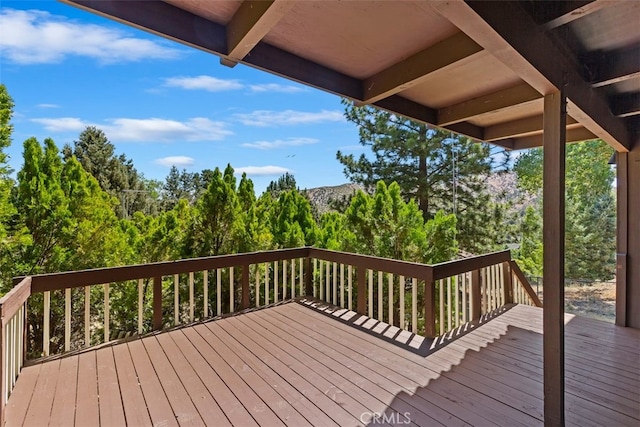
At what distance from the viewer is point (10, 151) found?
390cm

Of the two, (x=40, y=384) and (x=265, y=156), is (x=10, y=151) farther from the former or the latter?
(x=265, y=156)

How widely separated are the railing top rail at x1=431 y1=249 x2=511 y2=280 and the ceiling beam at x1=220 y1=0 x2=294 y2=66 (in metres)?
2.60

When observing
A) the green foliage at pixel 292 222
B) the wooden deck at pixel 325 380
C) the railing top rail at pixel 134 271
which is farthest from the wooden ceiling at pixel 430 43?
the green foliage at pixel 292 222

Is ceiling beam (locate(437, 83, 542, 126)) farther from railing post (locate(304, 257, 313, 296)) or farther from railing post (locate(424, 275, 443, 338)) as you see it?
railing post (locate(304, 257, 313, 296))

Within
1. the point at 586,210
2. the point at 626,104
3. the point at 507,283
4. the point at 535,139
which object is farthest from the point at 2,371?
the point at 586,210

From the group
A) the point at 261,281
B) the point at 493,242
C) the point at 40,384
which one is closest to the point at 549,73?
the point at 40,384

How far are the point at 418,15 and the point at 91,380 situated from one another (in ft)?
11.2

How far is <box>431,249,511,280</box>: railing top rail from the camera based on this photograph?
3352 millimetres

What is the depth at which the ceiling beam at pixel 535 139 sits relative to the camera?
3976mm

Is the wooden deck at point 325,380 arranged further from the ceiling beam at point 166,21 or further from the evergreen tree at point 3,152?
the ceiling beam at point 166,21

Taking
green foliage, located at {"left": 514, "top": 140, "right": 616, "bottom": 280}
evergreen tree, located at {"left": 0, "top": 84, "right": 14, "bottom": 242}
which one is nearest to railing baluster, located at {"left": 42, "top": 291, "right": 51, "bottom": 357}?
evergreen tree, located at {"left": 0, "top": 84, "right": 14, "bottom": 242}

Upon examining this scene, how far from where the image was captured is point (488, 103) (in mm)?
3027

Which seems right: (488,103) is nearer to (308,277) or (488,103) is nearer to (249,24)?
(249,24)

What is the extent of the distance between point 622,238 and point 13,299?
5854 millimetres
